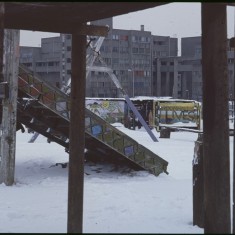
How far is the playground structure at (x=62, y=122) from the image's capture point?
12.7 meters

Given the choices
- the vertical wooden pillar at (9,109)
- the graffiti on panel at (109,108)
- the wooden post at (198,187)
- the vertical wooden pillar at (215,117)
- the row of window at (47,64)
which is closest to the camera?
the vertical wooden pillar at (215,117)

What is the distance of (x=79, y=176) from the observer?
6.64 metres

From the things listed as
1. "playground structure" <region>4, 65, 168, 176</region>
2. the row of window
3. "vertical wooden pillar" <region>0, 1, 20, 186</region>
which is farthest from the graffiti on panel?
the row of window

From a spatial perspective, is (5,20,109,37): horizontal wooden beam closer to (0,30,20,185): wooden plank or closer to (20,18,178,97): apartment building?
(0,30,20,185): wooden plank

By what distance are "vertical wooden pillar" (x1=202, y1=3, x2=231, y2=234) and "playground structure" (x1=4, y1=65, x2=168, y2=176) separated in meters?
8.18

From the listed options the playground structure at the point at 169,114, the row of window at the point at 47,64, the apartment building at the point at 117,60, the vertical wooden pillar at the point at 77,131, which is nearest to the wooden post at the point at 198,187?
the vertical wooden pillar at the point at 77,131

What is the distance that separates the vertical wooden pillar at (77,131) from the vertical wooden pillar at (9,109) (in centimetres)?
511

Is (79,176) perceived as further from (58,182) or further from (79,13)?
(58,182)

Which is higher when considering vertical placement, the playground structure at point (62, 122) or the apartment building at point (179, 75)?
the apartment building at point (179, 75)

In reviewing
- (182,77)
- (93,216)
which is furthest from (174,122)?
(182,77)

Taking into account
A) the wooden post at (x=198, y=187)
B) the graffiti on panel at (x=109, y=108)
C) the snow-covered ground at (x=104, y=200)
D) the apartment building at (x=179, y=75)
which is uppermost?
the apartment building at (x=179, y=75)

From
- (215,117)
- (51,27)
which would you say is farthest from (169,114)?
(215,117)

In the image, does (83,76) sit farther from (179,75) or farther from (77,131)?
(179,75)

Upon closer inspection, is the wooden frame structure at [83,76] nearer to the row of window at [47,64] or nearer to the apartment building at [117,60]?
the apartment building at [117,60]
